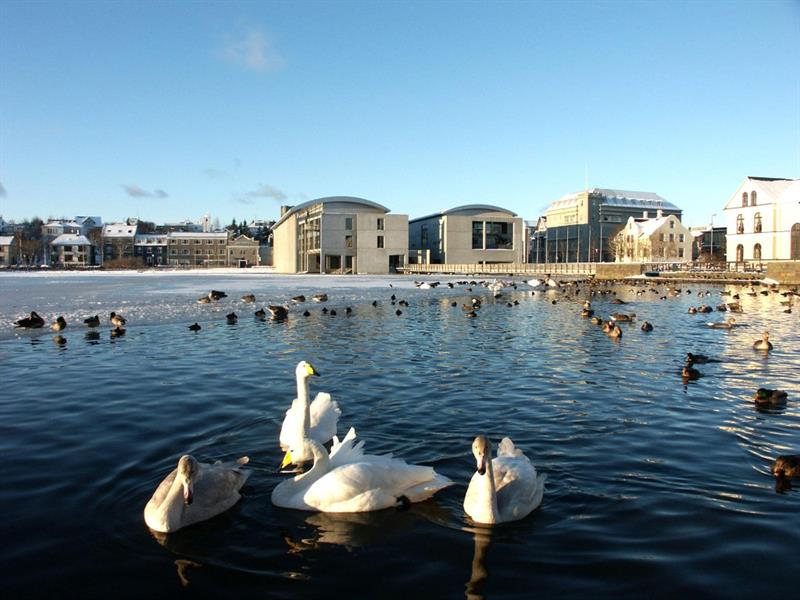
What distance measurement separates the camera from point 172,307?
103 feet

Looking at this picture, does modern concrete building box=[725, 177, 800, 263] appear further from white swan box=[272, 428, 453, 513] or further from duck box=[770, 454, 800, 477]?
white swan box=[272, 428, 453, 513]

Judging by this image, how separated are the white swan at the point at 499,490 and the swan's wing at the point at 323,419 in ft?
9.27

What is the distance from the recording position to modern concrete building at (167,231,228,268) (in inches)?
6826

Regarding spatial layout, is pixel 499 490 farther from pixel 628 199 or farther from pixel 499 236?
pixel 628 199

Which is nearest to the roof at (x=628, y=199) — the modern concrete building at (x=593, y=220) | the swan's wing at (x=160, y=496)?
the modern concrete building at (x=593, y=220)

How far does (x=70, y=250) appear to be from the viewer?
16500 cm

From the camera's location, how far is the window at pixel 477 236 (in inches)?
4459

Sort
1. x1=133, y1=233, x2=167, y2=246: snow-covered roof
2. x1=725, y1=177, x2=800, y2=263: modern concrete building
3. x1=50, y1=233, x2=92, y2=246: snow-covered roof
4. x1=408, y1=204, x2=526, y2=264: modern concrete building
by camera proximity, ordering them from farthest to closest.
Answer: x1=133, y1=233, x2=167, y2=246: snow-covered roof
x1=50, y1=233, x2=92, y2=246: snow-covered roof
x1=408, y1=204, x2=526, y2=264: modern concrete building
x1=725, y1=177, x2=800, y2=263: modern concrete building

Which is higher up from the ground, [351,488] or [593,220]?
[593,220]

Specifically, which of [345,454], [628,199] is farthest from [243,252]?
[345,454]

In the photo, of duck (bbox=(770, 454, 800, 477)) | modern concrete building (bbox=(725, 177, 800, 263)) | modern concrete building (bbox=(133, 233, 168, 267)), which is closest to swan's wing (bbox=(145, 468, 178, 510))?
duck (bbox=(770, 454, 800, 477))

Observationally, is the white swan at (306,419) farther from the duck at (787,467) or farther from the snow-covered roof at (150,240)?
the snow-covered roof at (150,240)

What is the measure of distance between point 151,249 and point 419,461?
183498mm

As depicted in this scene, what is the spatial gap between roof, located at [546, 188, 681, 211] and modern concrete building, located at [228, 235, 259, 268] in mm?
88546
